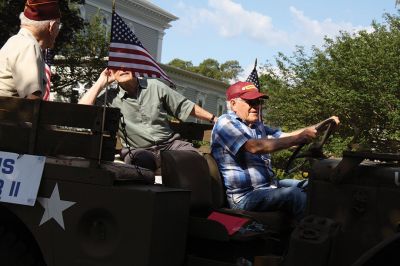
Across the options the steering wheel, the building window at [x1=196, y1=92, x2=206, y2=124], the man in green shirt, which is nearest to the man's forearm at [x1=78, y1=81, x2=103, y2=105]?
the man in green shirt

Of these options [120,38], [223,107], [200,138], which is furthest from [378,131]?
[223,107]

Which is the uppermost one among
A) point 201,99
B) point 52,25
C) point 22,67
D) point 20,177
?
point 201,99

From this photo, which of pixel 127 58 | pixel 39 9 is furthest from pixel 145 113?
pixel 39 9

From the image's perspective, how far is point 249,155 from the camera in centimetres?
470

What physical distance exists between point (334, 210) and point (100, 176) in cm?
137

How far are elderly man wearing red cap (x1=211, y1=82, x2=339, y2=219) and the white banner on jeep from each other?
1.59 metres

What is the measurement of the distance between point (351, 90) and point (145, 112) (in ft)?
56.3

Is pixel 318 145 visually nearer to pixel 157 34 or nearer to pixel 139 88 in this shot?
pixel 139 88

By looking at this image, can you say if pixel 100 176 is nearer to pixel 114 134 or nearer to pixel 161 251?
pixel 114 134

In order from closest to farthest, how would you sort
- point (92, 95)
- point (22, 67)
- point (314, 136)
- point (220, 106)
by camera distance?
point (22, 67) < point (314, 136) < point (92, 95) < point (220, 106)

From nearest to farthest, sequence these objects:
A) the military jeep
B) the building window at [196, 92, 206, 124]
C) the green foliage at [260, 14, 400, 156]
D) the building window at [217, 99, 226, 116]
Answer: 1. the military jeep
2. the green foliage at [260, 14, 400, 156]
3. the building window at [196, 92, 206, 124]
4. the building window at [217, 99, 226, 116]

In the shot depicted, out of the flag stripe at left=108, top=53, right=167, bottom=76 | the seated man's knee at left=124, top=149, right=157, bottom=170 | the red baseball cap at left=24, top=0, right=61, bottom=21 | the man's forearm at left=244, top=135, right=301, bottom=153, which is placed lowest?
the seated man's knee at left=124, top=149, right=157, bottom=170

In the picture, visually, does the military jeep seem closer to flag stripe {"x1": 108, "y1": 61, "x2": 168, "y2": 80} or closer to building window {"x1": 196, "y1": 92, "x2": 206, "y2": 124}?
flag stripe {"x1": 108, "y1": 61, "x2": 168, "y2": 80}

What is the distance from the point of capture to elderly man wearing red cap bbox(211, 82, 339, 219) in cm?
427
